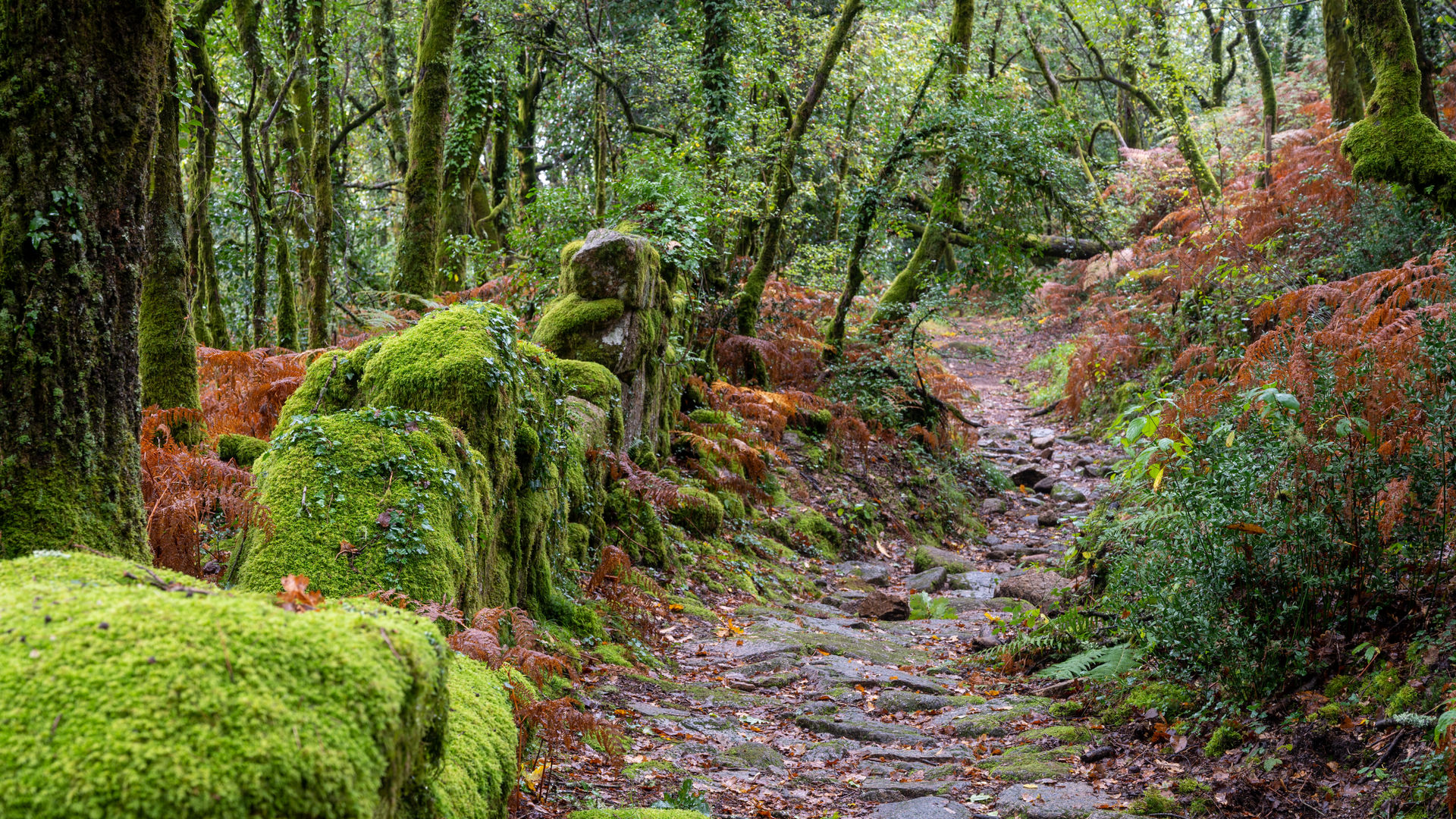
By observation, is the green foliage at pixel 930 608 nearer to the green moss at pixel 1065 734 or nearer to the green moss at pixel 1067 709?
the green moss at pixel 1067 709

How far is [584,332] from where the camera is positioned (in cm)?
834

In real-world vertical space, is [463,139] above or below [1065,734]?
above

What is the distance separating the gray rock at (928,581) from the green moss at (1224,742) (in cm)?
512

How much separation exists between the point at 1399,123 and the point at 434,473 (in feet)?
30.6

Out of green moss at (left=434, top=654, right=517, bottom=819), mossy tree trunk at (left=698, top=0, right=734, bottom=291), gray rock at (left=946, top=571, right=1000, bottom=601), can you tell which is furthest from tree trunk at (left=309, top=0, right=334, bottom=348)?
gray rock at (left=946, top=571, right=1000, bottom=601)

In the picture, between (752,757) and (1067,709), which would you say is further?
(1067,709)

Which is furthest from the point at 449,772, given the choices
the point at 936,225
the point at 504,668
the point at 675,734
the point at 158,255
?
the point at 936,225

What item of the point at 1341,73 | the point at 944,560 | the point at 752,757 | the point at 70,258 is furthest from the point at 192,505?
the point at 1341,73

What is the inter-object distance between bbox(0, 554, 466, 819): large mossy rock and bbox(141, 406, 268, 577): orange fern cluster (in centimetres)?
209

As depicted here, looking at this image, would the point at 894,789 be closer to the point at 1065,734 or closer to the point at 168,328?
the point at 1065,734

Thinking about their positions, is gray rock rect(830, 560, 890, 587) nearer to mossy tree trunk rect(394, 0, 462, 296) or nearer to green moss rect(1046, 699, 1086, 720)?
green moss rect(1046, 699, 1086, 720)

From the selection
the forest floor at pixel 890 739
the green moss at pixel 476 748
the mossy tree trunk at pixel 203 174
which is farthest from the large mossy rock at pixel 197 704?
the mossy tree trunk at pixel 203 174

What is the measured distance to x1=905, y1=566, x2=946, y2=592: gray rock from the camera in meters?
9.70

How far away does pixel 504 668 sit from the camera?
377cm
